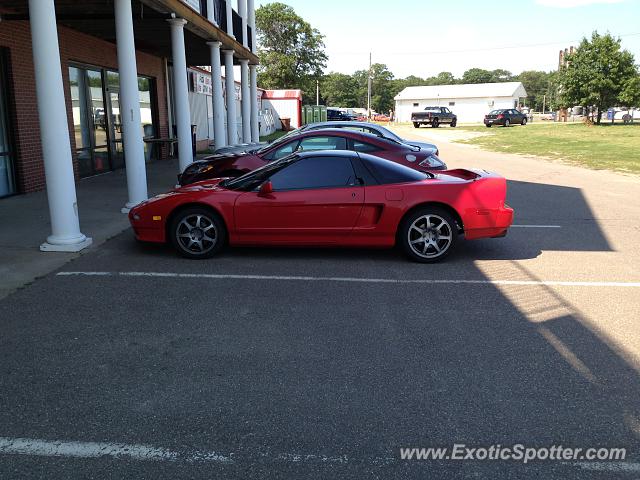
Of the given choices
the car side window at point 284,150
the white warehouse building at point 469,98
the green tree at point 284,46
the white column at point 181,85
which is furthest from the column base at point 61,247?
the white warehouse building at point 469,98

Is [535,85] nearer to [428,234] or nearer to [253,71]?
[253,71]

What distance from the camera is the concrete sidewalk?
6.57 m

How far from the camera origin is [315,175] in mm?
7113

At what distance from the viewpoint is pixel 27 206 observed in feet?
34.3

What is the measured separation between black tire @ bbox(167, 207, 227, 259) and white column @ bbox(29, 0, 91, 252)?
4.91 ft

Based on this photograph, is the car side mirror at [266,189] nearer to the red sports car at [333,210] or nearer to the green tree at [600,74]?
the red sports car at [333,210]

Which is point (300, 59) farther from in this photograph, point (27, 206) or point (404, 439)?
point (404, 439)

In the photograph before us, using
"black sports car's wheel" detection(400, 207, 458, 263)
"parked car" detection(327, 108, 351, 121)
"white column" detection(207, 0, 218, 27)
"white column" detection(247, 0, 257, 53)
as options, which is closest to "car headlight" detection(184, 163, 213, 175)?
"black sports car's wheel" detection(400, 207, 458, 263)

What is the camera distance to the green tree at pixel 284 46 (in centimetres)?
7488

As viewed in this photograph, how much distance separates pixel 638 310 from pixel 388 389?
9.70ft

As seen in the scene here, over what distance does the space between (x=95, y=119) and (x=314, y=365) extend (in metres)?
13.5

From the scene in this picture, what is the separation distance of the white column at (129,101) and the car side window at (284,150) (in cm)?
230

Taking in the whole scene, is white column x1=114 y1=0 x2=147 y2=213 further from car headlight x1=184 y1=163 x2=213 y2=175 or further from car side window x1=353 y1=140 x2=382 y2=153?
car side window x1=353 y1=140 x2=382 y2=153

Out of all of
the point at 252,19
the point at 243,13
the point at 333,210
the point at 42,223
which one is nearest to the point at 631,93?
the point at 252,19
